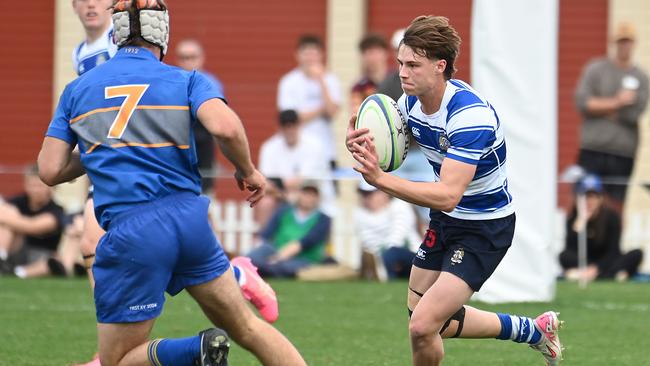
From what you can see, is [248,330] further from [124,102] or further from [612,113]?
[612,113]

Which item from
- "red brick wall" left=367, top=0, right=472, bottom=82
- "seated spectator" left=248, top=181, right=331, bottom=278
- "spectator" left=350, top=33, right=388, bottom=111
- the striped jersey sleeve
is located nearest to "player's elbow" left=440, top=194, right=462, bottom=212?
the striped jersey sleeve

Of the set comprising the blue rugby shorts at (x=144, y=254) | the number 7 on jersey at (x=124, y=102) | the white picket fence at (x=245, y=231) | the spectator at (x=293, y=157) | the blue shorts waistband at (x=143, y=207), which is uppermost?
the number 7 on jersey at (x=124, y=102)

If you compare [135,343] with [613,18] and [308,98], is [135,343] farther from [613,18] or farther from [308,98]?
[613,18]

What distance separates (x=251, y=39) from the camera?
59.5ft

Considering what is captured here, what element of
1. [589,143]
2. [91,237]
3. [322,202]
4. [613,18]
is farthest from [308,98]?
[91,237]

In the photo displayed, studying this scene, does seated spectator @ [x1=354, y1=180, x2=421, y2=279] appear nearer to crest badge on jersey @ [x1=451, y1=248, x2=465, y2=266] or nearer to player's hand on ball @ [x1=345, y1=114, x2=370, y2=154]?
crest badge on jersey @ [x1=451, y1=248, x2=465, y2=266]

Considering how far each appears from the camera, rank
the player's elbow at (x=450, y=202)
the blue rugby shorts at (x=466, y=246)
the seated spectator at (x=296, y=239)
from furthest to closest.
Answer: the seated spectator at (x=296, y=239) → the blue rugby shorts at (x=466, y=246) → the player's elbow at (x=450, y=202)

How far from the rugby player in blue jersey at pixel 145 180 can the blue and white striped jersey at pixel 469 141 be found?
1.03m

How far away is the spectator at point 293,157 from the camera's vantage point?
1376cm

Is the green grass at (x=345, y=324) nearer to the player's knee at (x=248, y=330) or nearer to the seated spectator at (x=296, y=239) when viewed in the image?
the seated spectator at (x=296, y=239)

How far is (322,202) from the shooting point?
536 inches

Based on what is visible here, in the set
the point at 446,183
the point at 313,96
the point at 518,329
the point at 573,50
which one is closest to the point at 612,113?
the point at 313,96

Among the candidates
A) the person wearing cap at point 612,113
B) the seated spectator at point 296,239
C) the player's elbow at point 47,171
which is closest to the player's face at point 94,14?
the player's elbow at point 47,171

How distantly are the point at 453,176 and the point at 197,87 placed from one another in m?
1.23
